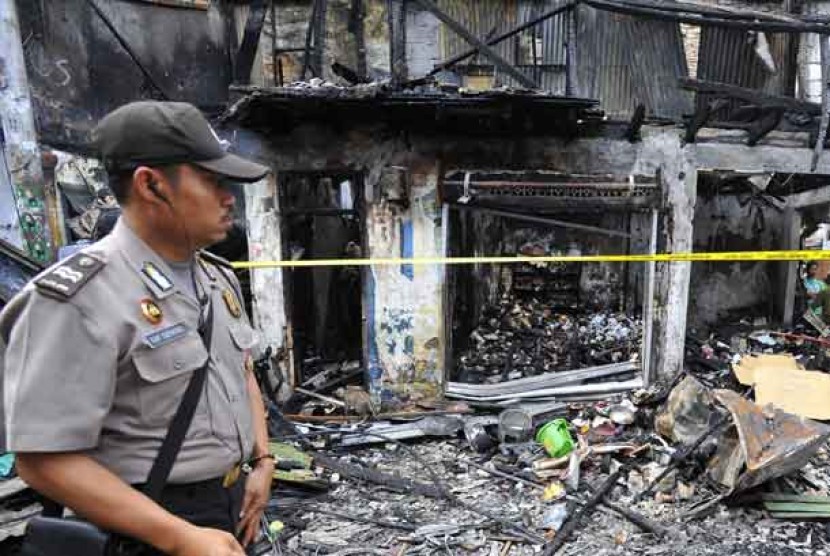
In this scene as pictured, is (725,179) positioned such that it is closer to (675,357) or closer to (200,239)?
(675,357)

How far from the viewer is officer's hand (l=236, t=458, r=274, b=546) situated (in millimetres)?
1832

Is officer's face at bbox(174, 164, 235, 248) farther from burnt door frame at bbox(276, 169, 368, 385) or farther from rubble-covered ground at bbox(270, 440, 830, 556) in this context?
burnt door frame at bbox(276, 169, 368, 385)

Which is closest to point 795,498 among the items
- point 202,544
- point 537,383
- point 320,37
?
point 537,383

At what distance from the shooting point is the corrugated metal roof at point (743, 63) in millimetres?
8422

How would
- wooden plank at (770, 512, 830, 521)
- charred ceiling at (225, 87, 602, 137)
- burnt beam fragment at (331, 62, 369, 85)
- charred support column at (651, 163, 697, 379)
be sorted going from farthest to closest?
charred support column at (651, 163, 697, 379) < burnt beam fragment at (331, 62, 369, 85) < charred ceiling at (225, 87, 602, 137) < wooden plank at (770, 512, 830, 521)

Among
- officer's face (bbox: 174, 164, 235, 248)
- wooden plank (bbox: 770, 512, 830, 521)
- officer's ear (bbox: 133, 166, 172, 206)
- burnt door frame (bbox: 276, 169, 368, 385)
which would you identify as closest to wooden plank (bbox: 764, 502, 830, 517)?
wooden plank (bbox: 770, 512, 830, 521)

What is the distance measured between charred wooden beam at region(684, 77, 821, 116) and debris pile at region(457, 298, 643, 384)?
13.4 ft

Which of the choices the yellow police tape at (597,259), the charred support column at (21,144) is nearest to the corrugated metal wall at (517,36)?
the yellow police tape at (597,259)

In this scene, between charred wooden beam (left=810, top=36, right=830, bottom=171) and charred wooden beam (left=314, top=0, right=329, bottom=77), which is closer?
charred wooden beam (left=810, top=36, right=830, bottom=171)

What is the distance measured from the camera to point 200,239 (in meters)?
1.57

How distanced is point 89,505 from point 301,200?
25.2 ft

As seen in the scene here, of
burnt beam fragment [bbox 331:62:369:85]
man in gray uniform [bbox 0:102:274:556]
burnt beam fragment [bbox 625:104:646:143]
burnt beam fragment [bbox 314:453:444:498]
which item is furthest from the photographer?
burnt beam fragment [bbox 331:62:369:85]

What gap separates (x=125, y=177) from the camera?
143cm

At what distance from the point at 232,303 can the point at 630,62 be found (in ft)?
28.1
